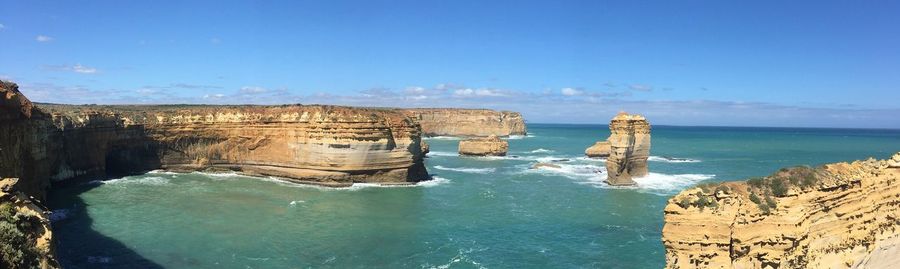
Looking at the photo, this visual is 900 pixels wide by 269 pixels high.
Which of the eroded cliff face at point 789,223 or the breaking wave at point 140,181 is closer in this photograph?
the eroded cliff face at point 789,223

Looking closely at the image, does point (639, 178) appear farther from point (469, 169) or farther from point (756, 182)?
point (756, 182)

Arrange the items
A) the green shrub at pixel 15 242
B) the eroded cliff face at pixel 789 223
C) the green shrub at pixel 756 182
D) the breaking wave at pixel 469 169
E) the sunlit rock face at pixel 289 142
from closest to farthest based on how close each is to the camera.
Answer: the green shrub at pixel 15 242
the eroded cliff face at pixel 789 223
the green shrub at pixel 756 182
the sunlit rock face at pixel 289 142
the breaking wave at pixel 469 169

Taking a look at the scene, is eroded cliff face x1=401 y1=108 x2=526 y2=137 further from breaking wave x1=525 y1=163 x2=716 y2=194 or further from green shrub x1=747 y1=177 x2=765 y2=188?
green shrub x1=747 y1=177 x2=765 y2=188

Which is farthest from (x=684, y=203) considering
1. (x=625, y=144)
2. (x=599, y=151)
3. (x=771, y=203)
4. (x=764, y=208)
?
(x=599, y=151)

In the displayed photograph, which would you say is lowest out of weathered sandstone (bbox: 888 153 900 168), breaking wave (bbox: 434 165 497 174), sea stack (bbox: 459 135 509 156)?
breaking wave (bbox: 434 165 497 174)

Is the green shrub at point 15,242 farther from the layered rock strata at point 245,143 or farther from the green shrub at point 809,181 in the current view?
the layered rock strata at point 245,143

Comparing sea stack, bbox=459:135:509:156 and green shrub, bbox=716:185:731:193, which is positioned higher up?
green shrub, bbox=716:185:731:193

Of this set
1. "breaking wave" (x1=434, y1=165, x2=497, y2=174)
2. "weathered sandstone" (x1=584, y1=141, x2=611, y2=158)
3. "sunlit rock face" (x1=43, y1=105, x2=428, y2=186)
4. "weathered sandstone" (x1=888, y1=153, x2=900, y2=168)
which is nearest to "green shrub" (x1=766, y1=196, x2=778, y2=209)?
"weathered sandstone" (x1=888, y1=153, x2=900, y2=168)

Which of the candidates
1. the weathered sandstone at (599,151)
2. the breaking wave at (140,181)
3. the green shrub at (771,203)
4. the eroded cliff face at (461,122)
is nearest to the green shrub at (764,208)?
the green shrub at (771,203)
